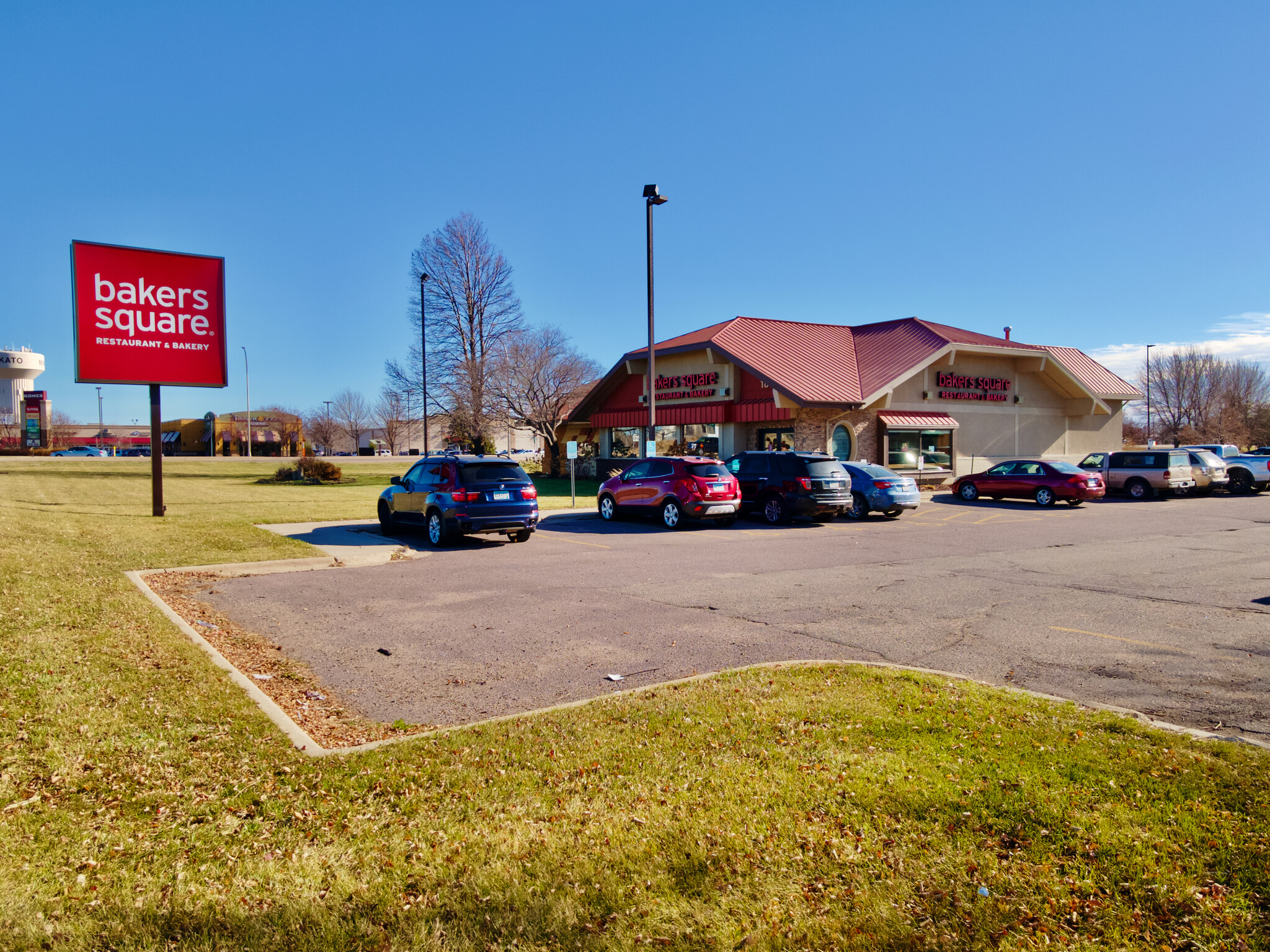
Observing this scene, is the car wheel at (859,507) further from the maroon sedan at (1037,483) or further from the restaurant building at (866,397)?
the restaurant building at (866,397)

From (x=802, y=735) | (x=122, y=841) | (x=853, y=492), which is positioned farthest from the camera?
(x=853, y=492)

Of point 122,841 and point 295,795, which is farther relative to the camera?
point 295,795

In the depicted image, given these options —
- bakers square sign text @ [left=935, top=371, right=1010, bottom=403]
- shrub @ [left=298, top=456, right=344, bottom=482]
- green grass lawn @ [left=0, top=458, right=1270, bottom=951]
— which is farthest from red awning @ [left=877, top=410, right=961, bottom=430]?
green grass lawn @ [left=0, top=458, right=1270, bottom=951]

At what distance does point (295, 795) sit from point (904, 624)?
6258mm

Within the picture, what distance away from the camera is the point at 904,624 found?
8516 mm

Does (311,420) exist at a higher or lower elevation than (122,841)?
higher

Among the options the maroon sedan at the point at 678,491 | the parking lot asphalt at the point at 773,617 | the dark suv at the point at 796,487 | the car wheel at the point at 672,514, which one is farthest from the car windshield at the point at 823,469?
the parking lot asphalt at the point at 773,617

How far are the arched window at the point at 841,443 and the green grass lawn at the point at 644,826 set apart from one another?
2568cm

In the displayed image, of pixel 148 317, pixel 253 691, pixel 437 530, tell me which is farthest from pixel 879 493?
pixel 253 691

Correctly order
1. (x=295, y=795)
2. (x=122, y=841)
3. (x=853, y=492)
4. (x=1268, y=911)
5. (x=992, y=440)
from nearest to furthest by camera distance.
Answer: (x=1268, y=911), (x=122, y=841), (x=295, y=795), (x=853, y=492), (x=992, y=440)

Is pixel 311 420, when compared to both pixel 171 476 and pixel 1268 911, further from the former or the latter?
pixel 1268 911

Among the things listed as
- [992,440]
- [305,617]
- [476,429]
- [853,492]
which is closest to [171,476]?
[476,429]

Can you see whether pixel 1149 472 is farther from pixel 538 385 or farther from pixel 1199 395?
pixel 1199 395

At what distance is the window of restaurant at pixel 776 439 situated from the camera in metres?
31.0
